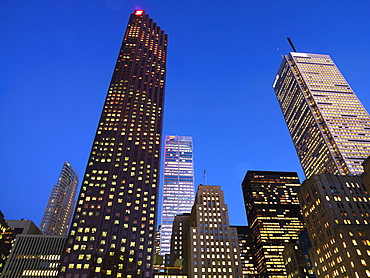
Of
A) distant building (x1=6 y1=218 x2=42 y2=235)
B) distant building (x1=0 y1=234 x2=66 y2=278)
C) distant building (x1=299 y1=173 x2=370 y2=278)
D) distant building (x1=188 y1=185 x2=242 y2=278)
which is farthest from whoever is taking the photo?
distant building (x1=6 y1=218 x2=42 y2=235)

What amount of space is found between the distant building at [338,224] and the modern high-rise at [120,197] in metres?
75.1

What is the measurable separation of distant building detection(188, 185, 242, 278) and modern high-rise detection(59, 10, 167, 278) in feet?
92.6

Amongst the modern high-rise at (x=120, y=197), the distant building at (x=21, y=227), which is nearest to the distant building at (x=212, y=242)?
the modern high-rise at (x=120, y=197)

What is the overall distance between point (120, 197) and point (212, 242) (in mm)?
57757

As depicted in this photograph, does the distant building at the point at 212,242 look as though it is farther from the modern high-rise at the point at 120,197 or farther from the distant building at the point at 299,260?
the modern high-rise at the point at 120,197

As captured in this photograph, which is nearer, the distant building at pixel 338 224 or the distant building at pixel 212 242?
the distant building at pixel 338 224

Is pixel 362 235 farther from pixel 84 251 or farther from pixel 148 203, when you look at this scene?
pixel 84 251

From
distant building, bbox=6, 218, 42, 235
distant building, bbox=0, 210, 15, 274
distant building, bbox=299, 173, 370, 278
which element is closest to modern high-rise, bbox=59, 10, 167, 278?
distant building, bbox=0, 210, 15, 274

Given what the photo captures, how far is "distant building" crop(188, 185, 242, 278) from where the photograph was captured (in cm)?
14425

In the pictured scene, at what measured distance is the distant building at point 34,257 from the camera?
150m

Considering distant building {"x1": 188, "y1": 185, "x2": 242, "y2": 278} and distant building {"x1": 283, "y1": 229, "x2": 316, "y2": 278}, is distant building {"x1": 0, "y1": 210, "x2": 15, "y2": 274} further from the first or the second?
distant building {"x1": 283, "y1": 229, "x2": 316, "y2": 278}

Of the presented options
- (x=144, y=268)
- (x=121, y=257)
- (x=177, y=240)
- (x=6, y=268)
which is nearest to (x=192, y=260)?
(x=144, y=268)

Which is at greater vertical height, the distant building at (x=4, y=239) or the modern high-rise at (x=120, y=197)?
the modern high-rise at (x=120, y=197)

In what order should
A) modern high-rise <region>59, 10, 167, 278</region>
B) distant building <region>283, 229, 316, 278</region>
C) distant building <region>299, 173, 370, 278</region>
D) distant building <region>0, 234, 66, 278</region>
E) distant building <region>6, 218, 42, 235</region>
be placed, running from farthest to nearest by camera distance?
distant building <region>6, 218, 42, 235</region> → distant building <region>0, 234, 66, 278</region> → distant building <region>283, 229, 316, 278</region> → modern high-rise <region>59, 10, 167, 278</region> → distant building <region>299, 173, 370, 278</region>
